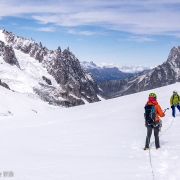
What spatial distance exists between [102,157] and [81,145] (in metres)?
2.81

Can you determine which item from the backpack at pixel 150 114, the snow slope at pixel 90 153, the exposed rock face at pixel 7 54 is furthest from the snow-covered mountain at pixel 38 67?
the backpack at pixel 150 114

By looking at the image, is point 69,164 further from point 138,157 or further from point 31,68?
point 31,68

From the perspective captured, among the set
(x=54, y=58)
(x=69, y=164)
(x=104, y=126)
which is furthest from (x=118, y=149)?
(x=54, y=58)

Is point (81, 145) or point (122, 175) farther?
point (81, 145)

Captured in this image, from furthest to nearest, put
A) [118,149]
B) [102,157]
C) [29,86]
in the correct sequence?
[29,86], [118,149], [102,157]

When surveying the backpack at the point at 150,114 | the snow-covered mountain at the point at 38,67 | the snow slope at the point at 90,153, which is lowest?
the snow slope at the point at 90,153

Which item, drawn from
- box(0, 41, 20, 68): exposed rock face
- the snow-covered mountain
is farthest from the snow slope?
box(0, 41, 20, 68): exposed rock face

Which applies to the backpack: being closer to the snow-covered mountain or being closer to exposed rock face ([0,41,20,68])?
the snow-covered mountain

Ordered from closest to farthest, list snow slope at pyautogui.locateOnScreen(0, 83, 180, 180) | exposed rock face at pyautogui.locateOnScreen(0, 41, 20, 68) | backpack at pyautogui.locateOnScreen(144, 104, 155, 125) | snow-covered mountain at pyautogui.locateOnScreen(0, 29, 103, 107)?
1. snow slope at pyautogui.locateOnScreen(0, 83, 180, 180)
2. backpack at pyautogui.locateOnScreen(144, 104, 155, 125)
3. snow-covered mountain at pyautogui.locateOnScreen(0, 29, 103, 107)
4. exposed rock face at pyautogui.locateOnScreen(0, 41, 20, 68)

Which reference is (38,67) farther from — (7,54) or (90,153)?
(90,153)

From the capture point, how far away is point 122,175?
27.6 feet

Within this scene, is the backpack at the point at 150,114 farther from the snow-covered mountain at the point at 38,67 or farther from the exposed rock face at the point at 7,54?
the exposed rock face at the point at 7,54

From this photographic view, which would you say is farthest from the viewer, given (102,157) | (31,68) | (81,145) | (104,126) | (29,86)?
(31,68)

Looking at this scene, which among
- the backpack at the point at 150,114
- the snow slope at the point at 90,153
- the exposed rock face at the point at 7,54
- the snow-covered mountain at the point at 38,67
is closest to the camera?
the snow slope at the point at 90,153
